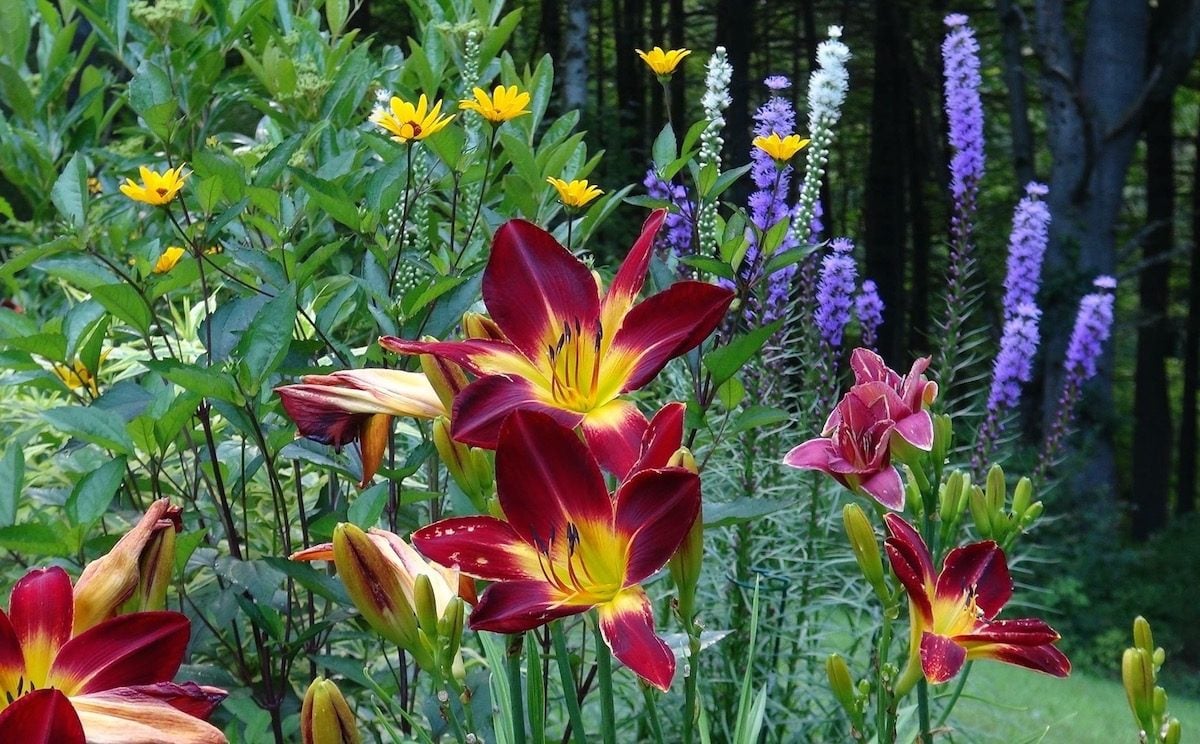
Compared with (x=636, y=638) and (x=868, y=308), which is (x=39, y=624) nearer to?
(x=636, y=638)

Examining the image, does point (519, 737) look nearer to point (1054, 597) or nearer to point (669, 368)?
point (669, 368)

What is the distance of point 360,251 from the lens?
7.04ft

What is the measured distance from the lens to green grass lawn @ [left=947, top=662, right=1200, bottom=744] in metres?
4.73

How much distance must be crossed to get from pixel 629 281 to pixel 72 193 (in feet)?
3.50

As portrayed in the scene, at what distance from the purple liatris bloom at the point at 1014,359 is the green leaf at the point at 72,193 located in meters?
2.67

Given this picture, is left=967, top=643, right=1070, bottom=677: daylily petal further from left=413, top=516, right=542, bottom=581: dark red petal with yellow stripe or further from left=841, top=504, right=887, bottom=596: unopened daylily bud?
left=413, top=516, right=542, bottom=581: dark red petal with yellow stripe

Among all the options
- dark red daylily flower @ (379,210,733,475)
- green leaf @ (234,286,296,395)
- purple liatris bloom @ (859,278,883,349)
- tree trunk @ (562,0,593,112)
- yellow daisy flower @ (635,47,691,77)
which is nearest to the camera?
dark red daylily flower @ (379,210,733,475)

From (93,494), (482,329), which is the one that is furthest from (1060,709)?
(482,329)

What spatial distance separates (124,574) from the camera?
2.62ft

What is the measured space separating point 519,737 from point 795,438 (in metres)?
2.24

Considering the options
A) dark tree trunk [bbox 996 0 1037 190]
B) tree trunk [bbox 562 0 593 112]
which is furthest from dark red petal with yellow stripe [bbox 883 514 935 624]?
dark tree trunk [bbox 996 0 1037 190]

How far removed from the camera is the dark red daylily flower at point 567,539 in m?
0.73

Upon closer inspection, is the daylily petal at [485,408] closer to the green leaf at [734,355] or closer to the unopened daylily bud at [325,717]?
the unopened daylily bud at [325,717]

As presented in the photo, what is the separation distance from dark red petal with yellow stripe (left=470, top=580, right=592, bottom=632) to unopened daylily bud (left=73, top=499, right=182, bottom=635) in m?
0.25
